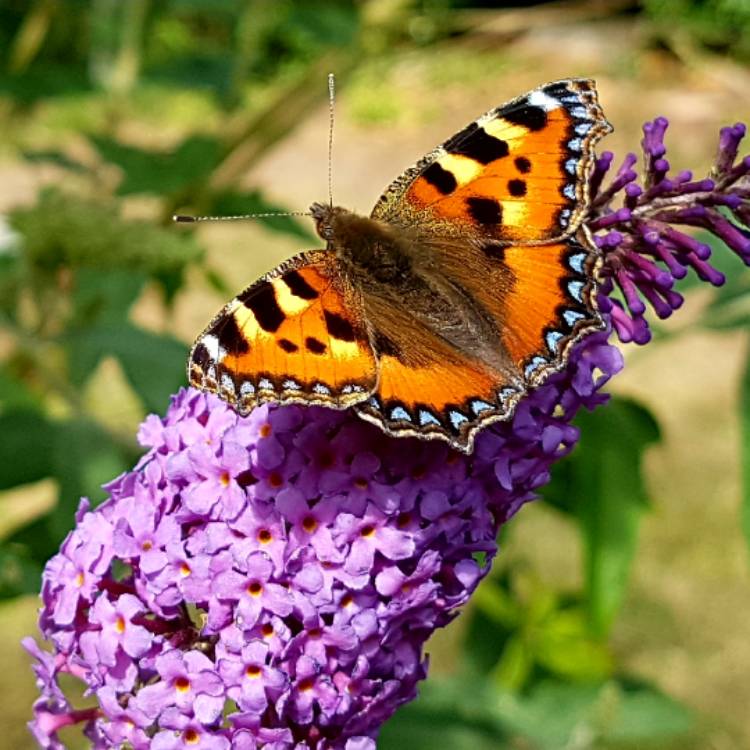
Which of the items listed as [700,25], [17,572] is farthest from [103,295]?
[700,25]

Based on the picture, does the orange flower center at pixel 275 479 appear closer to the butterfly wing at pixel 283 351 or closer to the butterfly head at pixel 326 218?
the butterfly wing at pixel 283 351

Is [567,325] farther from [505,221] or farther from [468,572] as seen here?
[468,572]

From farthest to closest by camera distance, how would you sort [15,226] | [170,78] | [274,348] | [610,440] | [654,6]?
[654,6] → [170,78] → [15,226] → [610,440] → [274,348]

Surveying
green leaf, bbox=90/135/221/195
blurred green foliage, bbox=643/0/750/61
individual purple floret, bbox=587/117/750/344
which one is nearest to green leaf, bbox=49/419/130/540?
green leaf, bbox=90/135/221/195

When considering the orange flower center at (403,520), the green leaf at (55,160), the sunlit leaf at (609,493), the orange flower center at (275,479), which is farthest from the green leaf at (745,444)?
the green leaf at (55,160)

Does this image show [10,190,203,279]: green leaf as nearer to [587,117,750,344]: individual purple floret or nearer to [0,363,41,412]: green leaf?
[0,363,41,412]: green leaf

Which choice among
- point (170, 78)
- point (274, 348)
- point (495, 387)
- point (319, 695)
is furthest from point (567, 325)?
point (170, 78)
